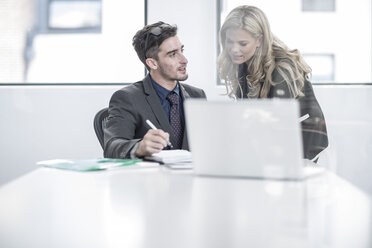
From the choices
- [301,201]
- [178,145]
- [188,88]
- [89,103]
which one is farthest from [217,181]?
[89,103]

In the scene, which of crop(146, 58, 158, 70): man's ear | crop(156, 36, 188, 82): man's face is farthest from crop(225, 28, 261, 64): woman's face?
crop(146, 58, 158, 70): man's ear

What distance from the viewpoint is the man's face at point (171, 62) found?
8.81 feet

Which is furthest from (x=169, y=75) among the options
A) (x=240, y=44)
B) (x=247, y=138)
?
(x=247, y=138)

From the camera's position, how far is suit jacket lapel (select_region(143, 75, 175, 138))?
2.38 m

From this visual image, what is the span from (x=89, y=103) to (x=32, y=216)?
9.43 ft

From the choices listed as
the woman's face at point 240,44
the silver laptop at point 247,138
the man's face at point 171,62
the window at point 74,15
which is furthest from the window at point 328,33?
the silver laptop at point 247,138

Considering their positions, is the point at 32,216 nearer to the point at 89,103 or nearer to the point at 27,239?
the point at 27,239

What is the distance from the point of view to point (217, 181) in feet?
4.39

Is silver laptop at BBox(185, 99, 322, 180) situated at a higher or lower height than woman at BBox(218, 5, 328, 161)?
lower

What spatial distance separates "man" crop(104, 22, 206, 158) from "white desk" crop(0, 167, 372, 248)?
0.61 meters

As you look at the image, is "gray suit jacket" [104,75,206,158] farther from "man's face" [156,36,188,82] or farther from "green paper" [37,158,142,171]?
"green paper" [37,158,142,171]

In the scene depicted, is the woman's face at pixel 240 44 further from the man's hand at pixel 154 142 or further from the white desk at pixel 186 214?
the white desk at pixel 186 214

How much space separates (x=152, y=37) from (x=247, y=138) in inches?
63.5

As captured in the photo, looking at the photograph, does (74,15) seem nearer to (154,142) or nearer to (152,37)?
(152,37)
